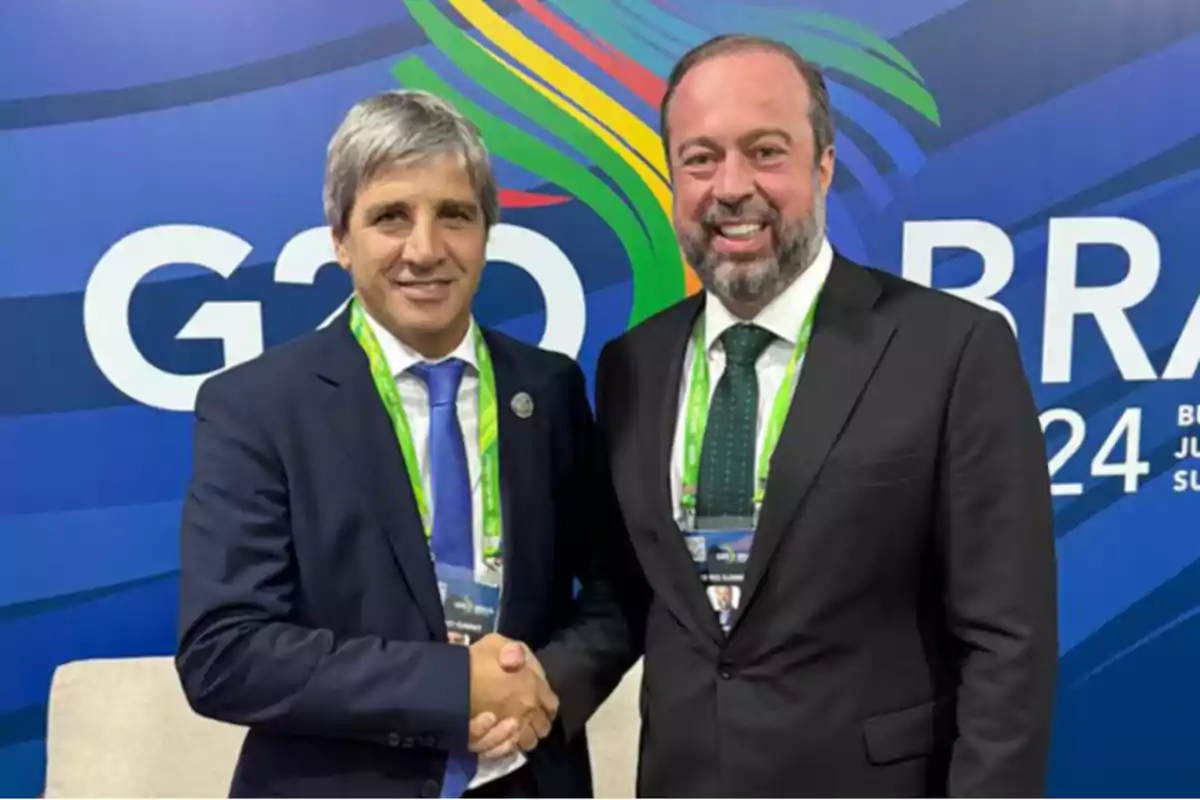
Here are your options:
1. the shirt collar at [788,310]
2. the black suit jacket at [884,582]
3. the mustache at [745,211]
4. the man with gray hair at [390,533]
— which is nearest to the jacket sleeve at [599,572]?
the man with gray hair at [390,533]

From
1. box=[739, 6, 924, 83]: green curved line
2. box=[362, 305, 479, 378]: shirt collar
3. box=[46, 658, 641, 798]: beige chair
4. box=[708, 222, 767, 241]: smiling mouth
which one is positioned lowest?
box=[46, 658, 641, 798]: beige chair

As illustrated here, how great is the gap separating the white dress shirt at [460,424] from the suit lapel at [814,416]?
40cm

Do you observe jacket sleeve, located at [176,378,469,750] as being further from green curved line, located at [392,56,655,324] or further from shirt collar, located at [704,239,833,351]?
green curved line, located at [392,56,655,324]

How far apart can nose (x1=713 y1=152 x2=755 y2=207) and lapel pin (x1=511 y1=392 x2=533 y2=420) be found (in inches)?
16.6

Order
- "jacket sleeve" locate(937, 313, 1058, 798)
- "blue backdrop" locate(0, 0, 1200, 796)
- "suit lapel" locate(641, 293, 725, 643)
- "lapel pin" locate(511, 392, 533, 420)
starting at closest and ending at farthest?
"jacket sleeve" locate(937, 313, 1058, 798)
"suit lapel" locate(641, 293, 725, 643)
"lapel pin" locate(511, 392, 533, 420)
"blue backdrop" locate(0, 0, 1200, 796)

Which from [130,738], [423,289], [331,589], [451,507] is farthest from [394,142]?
[130,738]

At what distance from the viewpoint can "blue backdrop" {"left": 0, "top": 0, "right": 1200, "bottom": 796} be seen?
2270mm

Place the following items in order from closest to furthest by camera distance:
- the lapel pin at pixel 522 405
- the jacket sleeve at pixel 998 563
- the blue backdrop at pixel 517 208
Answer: the jacket sleeve at pixel 998 563, the lapel pin at pixel 522 405, the blue backdrop at pixel 517 208

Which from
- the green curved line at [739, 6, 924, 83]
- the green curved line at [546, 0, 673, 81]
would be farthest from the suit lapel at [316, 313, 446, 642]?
the green curved line at [739, 6, 924, 83]

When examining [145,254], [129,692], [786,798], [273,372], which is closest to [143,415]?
[145,254]

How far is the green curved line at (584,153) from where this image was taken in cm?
229

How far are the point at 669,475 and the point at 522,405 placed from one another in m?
0.25

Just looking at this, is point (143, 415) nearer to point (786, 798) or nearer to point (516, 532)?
point (516, 532)

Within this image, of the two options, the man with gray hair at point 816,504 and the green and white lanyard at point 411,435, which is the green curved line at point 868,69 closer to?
the man with gray hair at point 816,504
